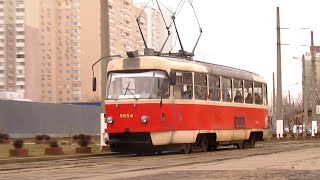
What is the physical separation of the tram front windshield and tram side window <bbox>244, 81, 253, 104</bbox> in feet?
22.1

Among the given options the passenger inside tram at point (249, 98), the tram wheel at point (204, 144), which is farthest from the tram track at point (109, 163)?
the passenger inside tram at point (249, 98)

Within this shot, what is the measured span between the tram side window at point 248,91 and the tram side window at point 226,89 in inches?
66.6

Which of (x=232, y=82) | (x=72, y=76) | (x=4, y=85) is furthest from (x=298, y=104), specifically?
(x=232, y=82)

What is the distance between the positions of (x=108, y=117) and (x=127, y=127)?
80cm

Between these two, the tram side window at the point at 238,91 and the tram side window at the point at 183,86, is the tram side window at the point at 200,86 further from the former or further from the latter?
the tram side window at the point at 238,91

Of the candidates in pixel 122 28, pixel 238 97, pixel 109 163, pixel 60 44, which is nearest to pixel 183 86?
pixel 238 97

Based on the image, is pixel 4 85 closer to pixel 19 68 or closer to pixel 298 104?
pixel 19 68

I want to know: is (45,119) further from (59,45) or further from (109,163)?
(59,45)

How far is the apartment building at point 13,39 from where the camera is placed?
7031 cm

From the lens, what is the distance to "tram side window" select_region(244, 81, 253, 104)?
25.2 m

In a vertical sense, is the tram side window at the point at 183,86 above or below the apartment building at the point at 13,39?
below

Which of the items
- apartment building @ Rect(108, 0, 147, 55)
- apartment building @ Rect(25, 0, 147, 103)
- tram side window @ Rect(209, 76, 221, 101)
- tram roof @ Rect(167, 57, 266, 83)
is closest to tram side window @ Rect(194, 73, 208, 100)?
tram side window @ Rect(209, 76, 221, 101)

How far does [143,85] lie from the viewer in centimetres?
1944

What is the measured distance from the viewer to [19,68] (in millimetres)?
71562
